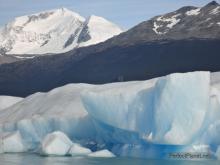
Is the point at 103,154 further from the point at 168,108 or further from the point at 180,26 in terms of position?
the point at 180,26

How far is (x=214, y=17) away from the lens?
125750mm

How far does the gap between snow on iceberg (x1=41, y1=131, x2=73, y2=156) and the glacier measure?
10cm

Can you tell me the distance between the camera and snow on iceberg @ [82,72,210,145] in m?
28.2

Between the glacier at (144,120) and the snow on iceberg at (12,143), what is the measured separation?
0.72 ft

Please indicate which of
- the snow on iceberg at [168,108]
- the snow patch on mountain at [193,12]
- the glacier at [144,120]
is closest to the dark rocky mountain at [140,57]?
the snow patch on mountain at [193,12]

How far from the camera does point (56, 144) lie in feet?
104

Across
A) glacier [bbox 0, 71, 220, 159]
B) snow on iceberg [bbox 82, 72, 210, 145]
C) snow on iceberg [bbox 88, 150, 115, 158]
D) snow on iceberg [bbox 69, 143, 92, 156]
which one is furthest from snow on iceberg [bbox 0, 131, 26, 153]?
snow on iceberg [bbox 82, 72, 210, 145]

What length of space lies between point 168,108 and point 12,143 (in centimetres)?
1129

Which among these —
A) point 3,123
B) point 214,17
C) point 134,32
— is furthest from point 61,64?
point 3,123

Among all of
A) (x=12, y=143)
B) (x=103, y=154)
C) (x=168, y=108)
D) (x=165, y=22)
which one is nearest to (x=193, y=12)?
(x=165, y=22)

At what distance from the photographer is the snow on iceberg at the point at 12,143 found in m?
35.2

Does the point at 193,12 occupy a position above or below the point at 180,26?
above

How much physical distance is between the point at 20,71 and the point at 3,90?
21968mm

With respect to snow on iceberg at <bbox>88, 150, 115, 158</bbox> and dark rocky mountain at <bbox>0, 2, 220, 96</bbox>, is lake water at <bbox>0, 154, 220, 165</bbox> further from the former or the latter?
dark rocky mountain at <bbox>0, 2, 220, 96</bbox>
